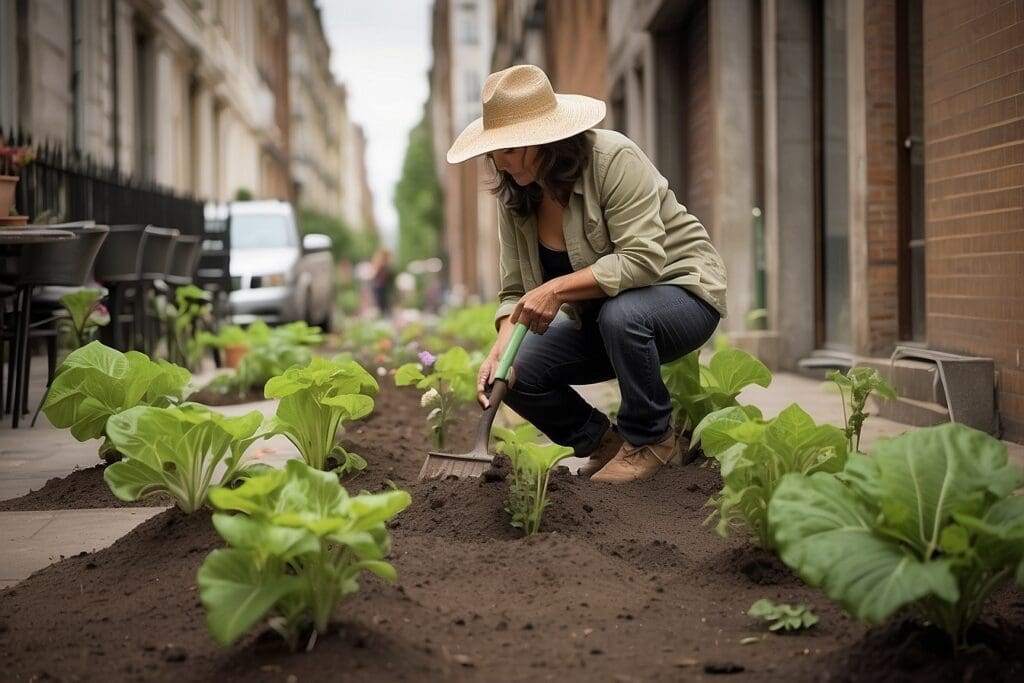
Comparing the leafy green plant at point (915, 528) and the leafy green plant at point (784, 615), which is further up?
the leafy green plant at point (915, 528)

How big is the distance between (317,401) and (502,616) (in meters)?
1.48

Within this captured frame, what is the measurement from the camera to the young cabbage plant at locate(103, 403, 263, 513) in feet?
10.8

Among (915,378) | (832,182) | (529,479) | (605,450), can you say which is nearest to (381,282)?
(832,182)

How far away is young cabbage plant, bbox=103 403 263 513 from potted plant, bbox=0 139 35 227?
11.5ft

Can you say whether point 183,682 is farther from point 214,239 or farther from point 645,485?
point 214,239

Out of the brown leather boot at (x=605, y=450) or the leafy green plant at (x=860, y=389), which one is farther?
the brown leather boot at (x=605, y=450)

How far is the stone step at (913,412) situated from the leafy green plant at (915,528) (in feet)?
10.8

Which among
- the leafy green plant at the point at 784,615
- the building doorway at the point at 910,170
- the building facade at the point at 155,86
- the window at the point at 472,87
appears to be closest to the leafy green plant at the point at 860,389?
the leafy green plant at the point at 784,615

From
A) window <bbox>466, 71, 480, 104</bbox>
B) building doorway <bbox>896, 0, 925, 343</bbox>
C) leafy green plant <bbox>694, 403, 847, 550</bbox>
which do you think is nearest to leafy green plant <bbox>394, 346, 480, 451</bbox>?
leafy green plant <bbox>694, 403, 847, 550</bbox>

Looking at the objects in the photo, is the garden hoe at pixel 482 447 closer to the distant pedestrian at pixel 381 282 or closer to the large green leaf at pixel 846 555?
the large green leaf at pixel 846 555

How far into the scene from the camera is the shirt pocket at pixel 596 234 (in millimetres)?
4348

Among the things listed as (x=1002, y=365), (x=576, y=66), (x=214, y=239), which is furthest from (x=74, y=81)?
(x=1002, y=365)

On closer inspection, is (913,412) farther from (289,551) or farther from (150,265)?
(150,265)

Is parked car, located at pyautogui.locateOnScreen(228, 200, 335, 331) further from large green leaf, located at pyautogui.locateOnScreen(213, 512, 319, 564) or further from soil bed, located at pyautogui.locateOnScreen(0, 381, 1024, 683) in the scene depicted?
large green leaf, located at pyautogui.locateOnScreen(213, 512, 319, 564)
